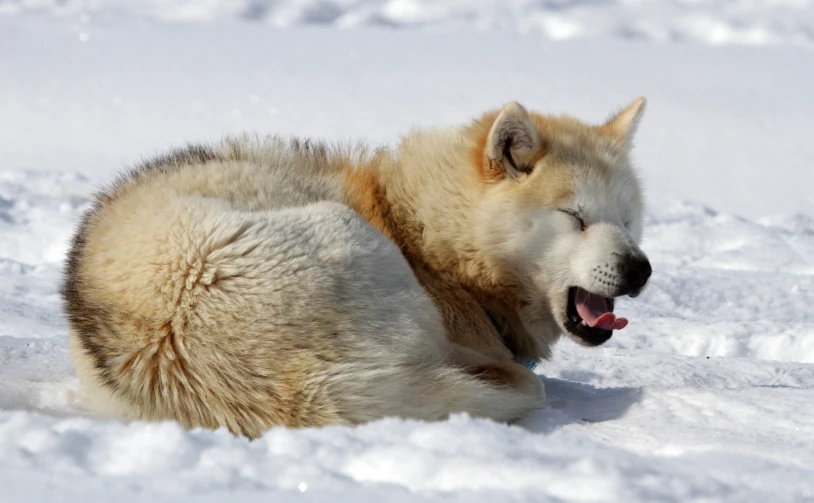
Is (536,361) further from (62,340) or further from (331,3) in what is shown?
(331,3)

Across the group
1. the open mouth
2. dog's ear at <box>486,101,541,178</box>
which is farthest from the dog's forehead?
the open mouth

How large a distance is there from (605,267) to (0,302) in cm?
378

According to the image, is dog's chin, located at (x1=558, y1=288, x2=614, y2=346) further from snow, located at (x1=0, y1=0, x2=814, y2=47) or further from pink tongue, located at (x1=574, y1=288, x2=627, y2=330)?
snow, located at (x1=0, y1=0, x2=814, y2=47)

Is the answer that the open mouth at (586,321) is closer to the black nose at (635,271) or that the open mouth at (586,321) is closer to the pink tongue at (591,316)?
the pink tongue at (591,316)

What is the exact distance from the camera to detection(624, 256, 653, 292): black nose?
3.30 meters

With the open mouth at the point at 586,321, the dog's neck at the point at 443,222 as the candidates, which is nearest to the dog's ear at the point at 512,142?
the dog's neck at the point at 443,222

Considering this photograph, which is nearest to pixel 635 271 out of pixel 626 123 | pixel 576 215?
pixel 576 215

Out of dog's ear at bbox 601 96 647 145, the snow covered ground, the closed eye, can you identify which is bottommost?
the snow covered ground

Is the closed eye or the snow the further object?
the snow

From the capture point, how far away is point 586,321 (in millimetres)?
3518

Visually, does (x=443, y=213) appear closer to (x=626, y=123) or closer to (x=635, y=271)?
(x=635, y=271)

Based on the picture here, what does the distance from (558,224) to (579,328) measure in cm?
43

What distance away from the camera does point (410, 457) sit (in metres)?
2.22

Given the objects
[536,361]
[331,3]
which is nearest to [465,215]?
[536,361]
